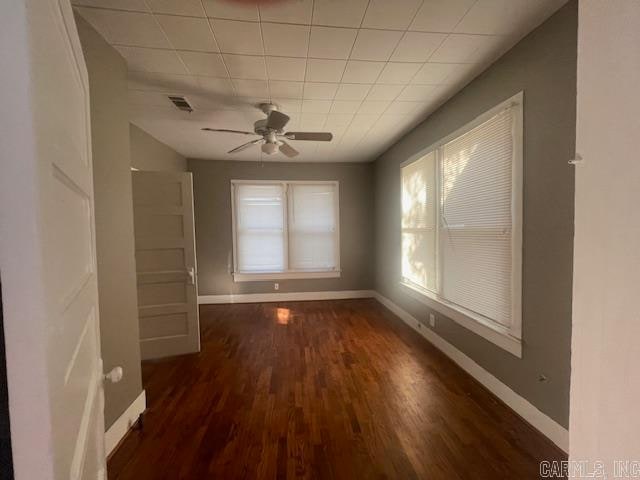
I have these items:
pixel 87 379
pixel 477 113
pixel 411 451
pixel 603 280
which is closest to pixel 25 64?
pixel 87 379

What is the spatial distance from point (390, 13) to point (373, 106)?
1.23 meters

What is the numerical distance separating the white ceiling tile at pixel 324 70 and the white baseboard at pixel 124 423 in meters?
2.78

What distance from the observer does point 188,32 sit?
1.71 meters

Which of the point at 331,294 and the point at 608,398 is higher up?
the point at 608,398

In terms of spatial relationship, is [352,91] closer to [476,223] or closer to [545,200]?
[476,223]

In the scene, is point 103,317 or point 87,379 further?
point 103,317

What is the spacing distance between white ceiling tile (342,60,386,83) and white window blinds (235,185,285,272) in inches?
117

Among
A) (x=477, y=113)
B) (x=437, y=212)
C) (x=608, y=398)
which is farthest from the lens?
(x=437, y=212)

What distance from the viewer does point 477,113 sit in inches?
89.5

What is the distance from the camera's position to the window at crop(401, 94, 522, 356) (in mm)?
1945

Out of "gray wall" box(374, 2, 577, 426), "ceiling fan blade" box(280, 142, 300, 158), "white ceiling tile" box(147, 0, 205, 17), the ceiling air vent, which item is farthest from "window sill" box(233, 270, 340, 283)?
"white ceiling tile" box(147, 0, 205, 17)

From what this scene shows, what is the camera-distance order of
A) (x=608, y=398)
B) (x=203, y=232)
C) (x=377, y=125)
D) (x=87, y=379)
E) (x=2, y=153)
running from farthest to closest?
(x=203, y=232) < (x=377, y=125) < (x=87, y=379) < (x=608, y=398) < (x=2, y=153)

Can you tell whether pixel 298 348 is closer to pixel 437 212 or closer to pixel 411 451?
pixel 411 451

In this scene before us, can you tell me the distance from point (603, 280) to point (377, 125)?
10.1ft
